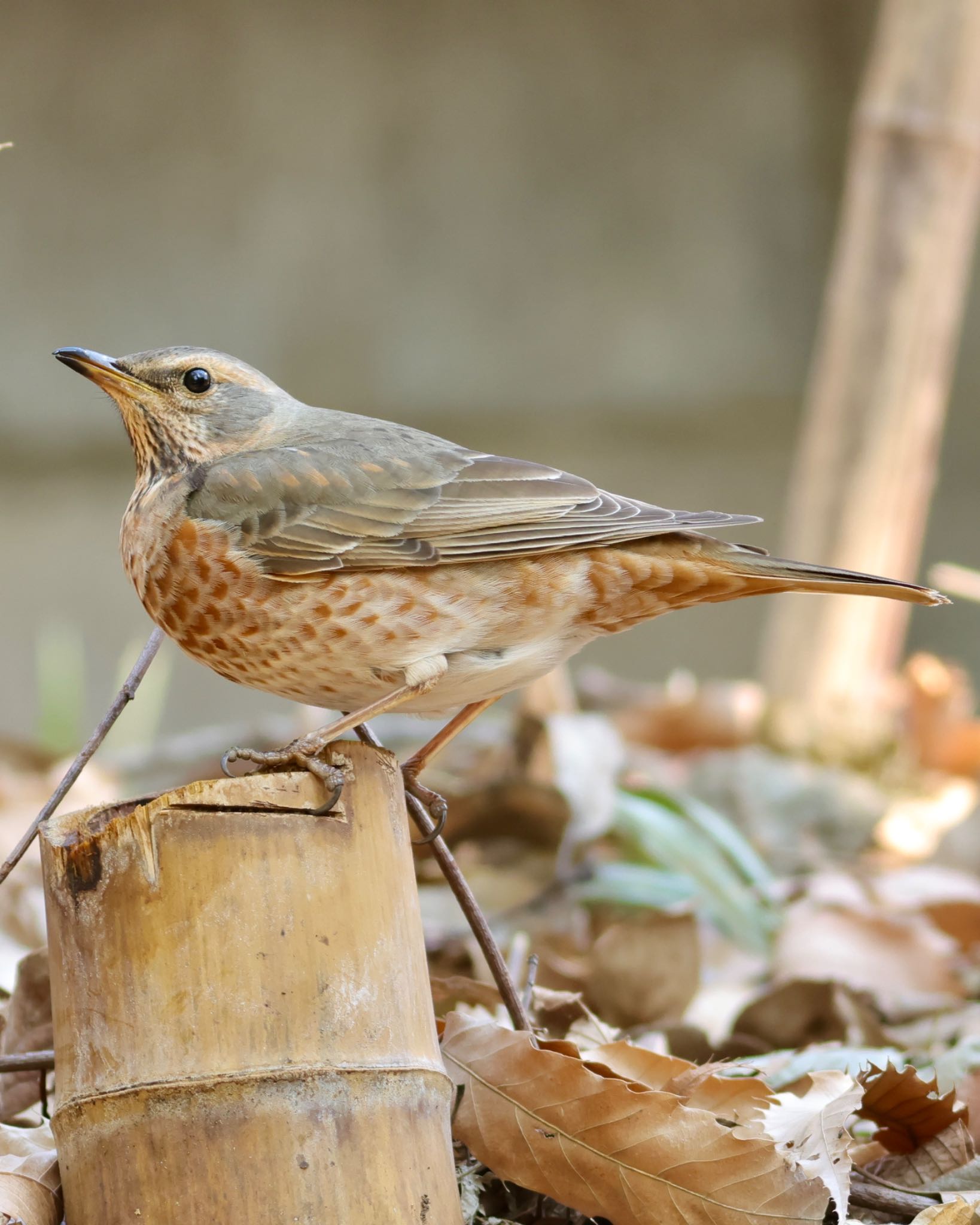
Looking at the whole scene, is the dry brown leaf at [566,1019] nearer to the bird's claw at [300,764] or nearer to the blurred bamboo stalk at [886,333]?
the bird's claw at [300,764]

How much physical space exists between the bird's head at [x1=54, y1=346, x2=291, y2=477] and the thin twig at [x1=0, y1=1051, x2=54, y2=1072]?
1276mm

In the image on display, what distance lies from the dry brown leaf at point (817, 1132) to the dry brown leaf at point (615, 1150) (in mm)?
47

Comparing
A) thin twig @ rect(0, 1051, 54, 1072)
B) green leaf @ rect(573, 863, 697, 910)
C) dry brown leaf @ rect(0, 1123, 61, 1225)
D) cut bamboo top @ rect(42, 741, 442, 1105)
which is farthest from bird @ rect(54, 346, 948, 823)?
green leaf @ rect(573, 863, 697, 910)

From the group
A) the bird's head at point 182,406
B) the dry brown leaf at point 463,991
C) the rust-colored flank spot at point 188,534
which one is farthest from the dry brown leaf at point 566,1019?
the bird's head at point 182,406

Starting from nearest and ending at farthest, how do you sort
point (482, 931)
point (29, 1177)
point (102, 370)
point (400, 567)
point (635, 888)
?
point (29, 1177)
point (482, 931)
point (400, 567)
point (102, 370)
point (635, 888)

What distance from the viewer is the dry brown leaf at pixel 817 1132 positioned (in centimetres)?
200

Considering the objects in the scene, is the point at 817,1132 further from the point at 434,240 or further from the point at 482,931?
the point at 434,240

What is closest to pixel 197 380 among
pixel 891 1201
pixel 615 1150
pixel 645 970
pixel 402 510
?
pixel 402 510

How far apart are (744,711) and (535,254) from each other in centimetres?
432

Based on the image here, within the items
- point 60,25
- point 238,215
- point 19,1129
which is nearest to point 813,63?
point 238,215

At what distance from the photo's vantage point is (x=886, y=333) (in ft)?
21.0

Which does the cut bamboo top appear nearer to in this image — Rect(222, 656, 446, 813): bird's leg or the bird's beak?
Rect(222, 656, 446, 813): bird's leg

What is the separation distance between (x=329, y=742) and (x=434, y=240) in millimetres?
7931

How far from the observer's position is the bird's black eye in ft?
9.86
